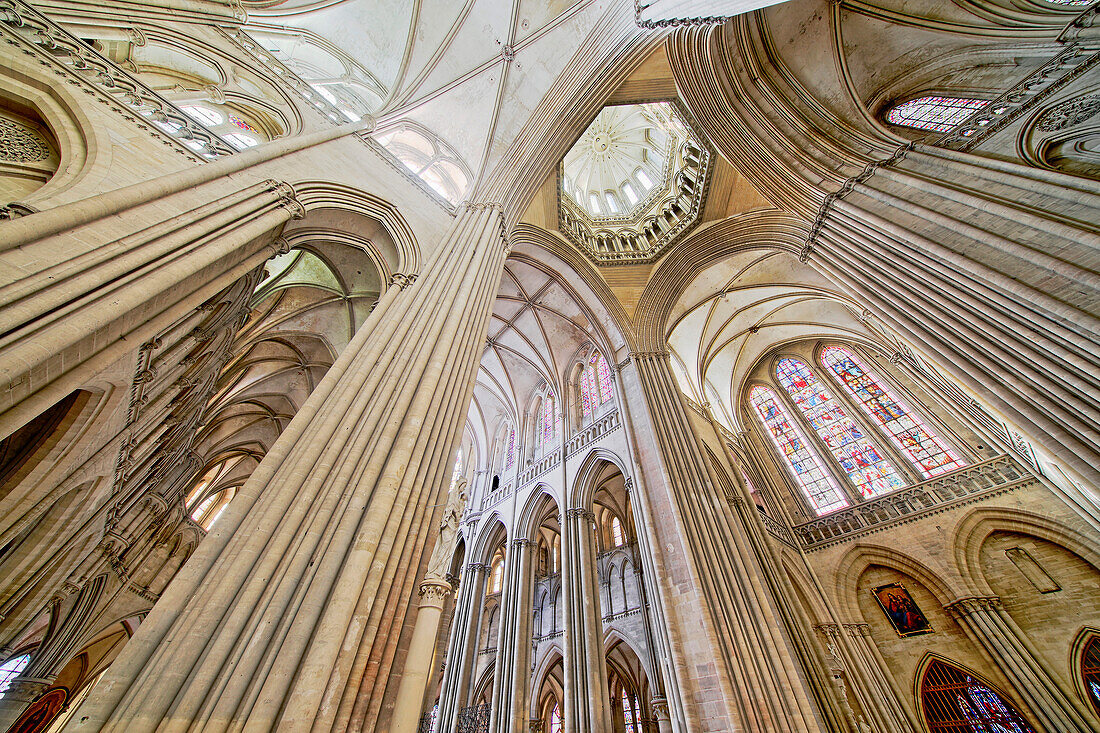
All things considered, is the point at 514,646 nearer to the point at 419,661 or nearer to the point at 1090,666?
the point at 419,661

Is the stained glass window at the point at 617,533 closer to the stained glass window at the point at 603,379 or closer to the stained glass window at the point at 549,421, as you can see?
the stained glass window at the point at 549,421

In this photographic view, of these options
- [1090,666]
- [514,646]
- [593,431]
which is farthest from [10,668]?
[1090,666]

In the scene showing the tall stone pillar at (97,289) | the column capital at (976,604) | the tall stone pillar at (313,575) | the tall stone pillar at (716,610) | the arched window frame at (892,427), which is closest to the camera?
the tall stone pillar at (313,575)

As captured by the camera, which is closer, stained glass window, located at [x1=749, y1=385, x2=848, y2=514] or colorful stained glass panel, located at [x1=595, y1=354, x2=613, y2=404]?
stained glass window, located at [x1=749, y1=385, x2=848, y2=514]

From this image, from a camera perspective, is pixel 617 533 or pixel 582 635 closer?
pixel 582 635

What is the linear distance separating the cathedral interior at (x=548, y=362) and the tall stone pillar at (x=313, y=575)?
0.02 m

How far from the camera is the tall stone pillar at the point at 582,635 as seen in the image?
6828mm

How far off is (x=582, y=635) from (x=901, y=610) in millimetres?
8216

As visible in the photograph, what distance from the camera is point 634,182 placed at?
14734mm

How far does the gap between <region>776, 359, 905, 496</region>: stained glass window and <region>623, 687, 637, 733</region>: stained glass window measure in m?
9.21

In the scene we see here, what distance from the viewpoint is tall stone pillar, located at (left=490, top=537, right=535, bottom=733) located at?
772 centimetres

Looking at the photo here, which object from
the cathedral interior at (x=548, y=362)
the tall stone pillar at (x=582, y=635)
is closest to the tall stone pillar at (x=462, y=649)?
the cathedral interior at (x=548, y=362)

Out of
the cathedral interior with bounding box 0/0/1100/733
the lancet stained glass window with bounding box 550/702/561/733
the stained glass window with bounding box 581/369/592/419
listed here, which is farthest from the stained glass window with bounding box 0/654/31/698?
the stained glass window with bounding box 581/369/592/419

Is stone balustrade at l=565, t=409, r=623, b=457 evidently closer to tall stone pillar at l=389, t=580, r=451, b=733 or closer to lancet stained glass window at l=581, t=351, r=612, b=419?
lancet stained glass window at l=581, t=351, r=612, b=419
